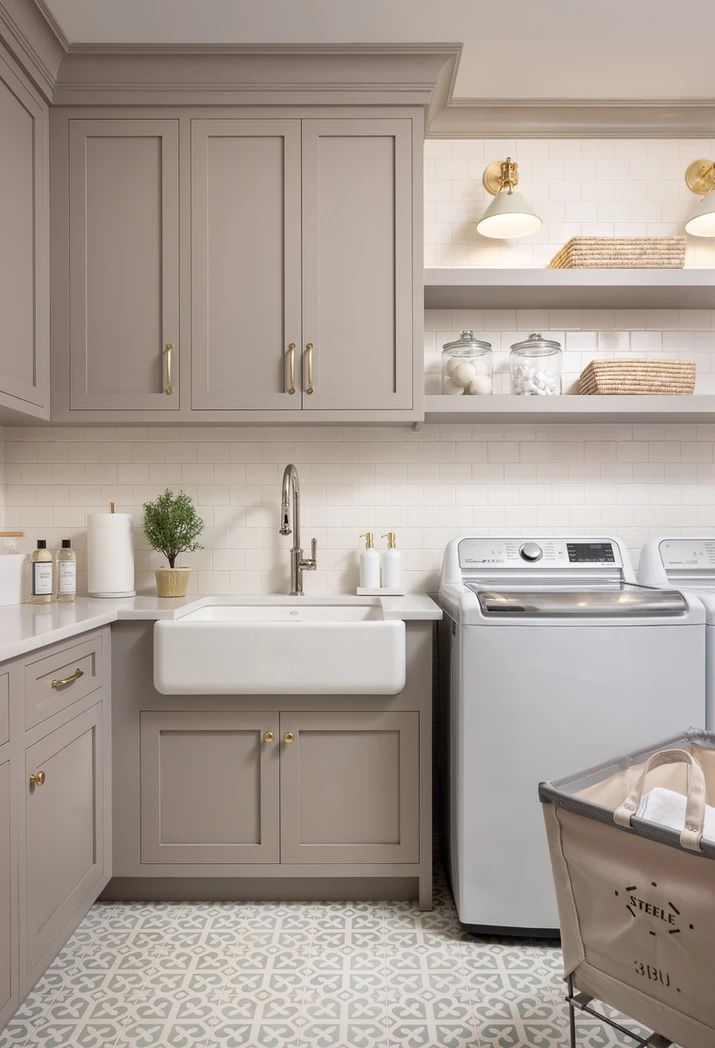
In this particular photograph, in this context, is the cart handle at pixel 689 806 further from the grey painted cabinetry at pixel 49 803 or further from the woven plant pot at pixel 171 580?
the woven plant pot at pixel 171 580

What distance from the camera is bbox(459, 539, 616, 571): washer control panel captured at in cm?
251

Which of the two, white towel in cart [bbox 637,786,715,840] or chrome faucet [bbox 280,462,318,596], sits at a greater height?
chrome faucet [bbox 280,462,318,596]

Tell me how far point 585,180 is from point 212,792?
8.11 ft

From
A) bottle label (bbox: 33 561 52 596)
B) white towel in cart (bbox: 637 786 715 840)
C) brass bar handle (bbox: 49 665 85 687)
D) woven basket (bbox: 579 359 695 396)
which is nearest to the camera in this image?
white towel in cart (bbox: 637 786 715 840)

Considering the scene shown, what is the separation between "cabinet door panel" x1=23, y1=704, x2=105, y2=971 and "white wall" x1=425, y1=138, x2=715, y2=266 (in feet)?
6.56

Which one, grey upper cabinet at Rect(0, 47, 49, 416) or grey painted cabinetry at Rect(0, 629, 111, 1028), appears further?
grey upper cabinet at Rect(0, 47, 49, 416)

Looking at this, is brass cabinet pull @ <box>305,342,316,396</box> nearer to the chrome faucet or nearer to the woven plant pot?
the chrome faucet

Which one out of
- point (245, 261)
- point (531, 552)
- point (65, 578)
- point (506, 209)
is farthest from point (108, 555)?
point (506, 209)

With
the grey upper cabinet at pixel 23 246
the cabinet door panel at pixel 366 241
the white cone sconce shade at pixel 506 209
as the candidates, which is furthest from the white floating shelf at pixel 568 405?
the grey upper cabinet at pixel 23 246

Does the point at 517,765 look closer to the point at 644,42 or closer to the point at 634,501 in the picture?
the point at 634,501

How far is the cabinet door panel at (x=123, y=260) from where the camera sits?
2.31 metres

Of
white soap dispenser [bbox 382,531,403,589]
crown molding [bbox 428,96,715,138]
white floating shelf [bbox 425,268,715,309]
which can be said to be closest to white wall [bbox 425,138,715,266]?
crown molding [bbox 428,96,715,138]

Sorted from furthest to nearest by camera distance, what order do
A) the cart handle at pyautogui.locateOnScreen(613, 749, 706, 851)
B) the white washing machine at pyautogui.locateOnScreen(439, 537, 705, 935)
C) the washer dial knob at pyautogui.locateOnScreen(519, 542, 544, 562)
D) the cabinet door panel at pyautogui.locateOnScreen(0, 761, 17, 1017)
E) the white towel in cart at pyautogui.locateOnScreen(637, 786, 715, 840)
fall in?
the washer dial knob at pyautogui.locateOnScreen(519, 542, 544, 562) → the white washing machine at pyautogui.locateOnScreen(439, 537, 705, 935) → the cabinet door panel at pyautogui.locateOnScreen(0, 761, 17, 1017) → the white towel in cart at pyautogui.locateOnScreen(637, 786, 715, 840) → the cart handle at pyautogui.locateOnScreen(613, 749, 706, 851)

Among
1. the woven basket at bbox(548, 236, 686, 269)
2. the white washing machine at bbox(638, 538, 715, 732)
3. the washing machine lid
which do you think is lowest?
the washing machine lid
